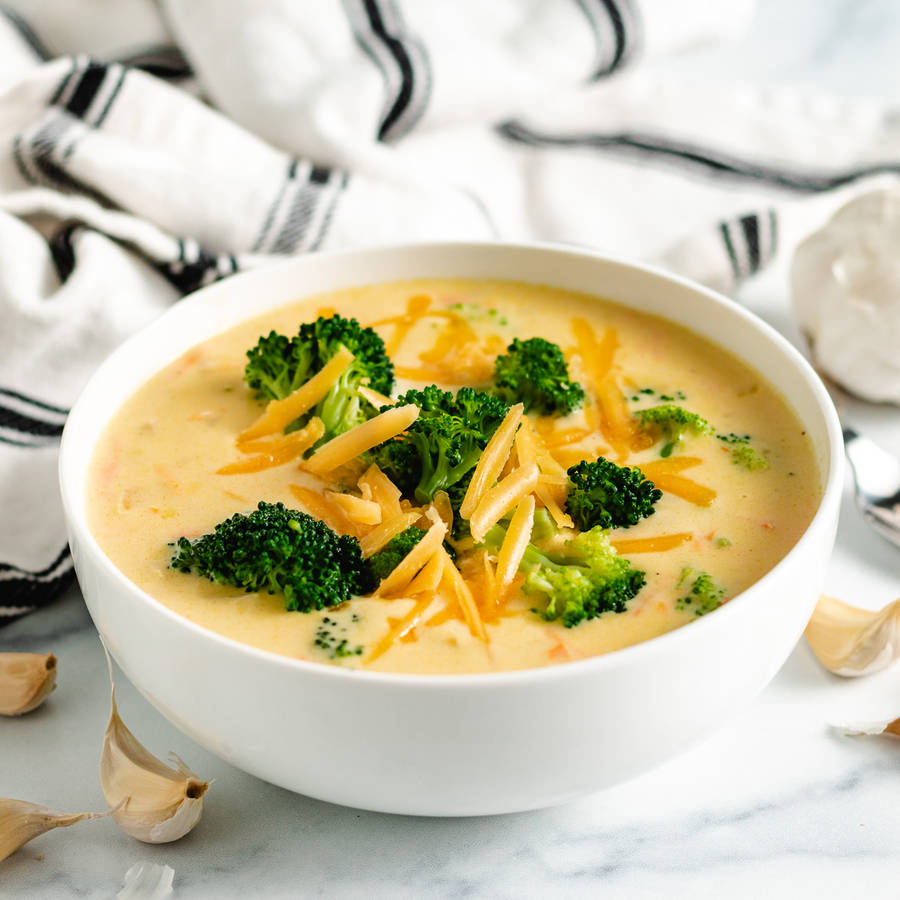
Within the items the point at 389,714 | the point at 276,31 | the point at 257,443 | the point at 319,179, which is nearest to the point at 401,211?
the point at 319,179

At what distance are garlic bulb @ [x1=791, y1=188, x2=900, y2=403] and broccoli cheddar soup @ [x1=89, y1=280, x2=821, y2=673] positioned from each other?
0.63 metres

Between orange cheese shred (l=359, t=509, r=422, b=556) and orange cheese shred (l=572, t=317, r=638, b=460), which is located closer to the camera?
orange cheese shred (l=359, t=509, r=422, b=556)

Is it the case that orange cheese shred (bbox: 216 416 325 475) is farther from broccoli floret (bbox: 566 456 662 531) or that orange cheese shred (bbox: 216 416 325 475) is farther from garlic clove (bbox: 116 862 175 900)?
garlic clove (bbox: 116 862 175 900)

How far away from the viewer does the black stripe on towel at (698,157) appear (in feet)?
13.1

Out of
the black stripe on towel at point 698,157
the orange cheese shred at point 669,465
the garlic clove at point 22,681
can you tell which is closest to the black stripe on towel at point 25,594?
the garlic clove at point 22,681

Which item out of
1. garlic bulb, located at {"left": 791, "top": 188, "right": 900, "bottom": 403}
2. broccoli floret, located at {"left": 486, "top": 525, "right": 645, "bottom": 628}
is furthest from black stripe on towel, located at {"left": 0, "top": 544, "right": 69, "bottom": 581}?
garlic bulb, located at {"left": 791, "top": 188, "right": 900, "bottom": 403}

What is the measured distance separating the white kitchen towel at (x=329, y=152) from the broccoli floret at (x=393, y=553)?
96cm

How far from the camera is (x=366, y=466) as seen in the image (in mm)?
2221

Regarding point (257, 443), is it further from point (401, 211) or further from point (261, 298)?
point (401, 211)

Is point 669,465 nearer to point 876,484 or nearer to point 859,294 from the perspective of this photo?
point 876,484

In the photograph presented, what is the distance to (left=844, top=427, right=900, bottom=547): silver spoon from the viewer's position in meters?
2.76

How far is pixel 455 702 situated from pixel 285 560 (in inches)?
16.7

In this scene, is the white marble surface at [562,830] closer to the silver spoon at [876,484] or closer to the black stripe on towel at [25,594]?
the black stripe on towel at [25,594]

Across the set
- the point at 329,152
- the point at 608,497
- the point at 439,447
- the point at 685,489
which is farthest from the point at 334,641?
the point at 329,152
